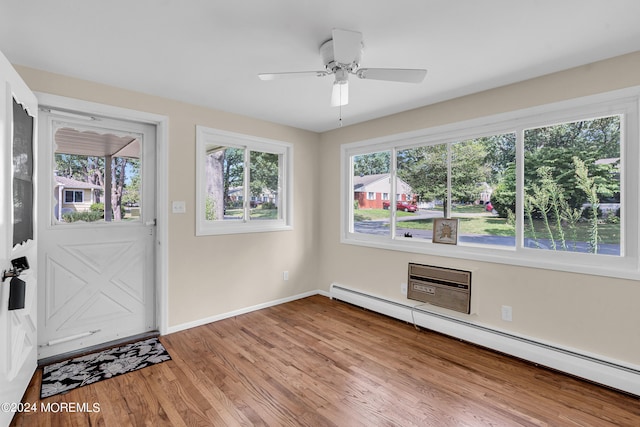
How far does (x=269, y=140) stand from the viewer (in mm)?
3979

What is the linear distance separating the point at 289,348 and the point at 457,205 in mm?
2207

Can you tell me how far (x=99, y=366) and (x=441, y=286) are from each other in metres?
3.12

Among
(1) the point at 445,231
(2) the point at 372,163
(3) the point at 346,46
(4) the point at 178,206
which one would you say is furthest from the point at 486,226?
(4) the point at 178,206

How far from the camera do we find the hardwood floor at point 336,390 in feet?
6.30

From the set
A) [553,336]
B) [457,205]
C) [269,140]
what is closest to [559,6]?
[457,205]

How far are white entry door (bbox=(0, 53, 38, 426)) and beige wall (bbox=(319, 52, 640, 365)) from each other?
324 centimetres

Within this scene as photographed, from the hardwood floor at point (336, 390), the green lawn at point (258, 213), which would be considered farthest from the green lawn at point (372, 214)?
the hardwood floor at point (336, 390)

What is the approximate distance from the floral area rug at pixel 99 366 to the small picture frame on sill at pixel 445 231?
2842 mm

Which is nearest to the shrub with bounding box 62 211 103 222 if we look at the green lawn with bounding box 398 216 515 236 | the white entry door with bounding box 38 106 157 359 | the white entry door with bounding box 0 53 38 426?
the white entry door with bounding box 38 106 157 359

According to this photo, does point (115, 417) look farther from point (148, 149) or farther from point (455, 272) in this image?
point (455, 272)

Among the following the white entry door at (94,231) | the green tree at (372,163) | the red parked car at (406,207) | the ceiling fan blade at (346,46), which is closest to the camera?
the ceiling fan blade at (346,46)

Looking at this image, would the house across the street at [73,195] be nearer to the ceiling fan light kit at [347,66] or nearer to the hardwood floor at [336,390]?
the hardwood floor at [336,390]

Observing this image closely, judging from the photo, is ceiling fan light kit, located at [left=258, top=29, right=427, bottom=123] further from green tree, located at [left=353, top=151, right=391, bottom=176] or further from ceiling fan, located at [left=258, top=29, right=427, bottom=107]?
green tree, located at [left=353, top=151, right=391, bottom=176]

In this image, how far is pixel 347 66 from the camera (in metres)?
2.07
